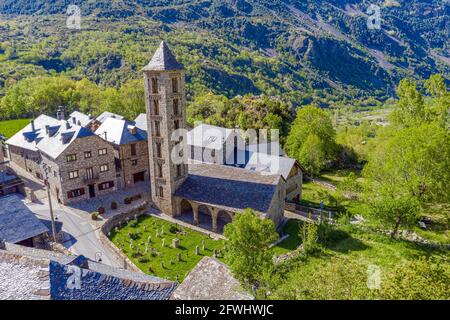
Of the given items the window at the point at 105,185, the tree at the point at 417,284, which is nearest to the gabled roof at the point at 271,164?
the window at the point at 105,185

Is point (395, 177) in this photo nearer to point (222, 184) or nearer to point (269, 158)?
point (269, 158)

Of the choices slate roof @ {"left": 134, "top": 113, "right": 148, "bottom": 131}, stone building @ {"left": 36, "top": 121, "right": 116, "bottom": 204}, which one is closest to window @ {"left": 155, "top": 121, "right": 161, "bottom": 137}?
stone building @ {"left": 36, "top": 121, "right": 116, "bottom": 204}

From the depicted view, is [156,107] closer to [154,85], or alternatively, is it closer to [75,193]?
[154,85]

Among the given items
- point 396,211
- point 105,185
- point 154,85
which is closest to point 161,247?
point 154,85
